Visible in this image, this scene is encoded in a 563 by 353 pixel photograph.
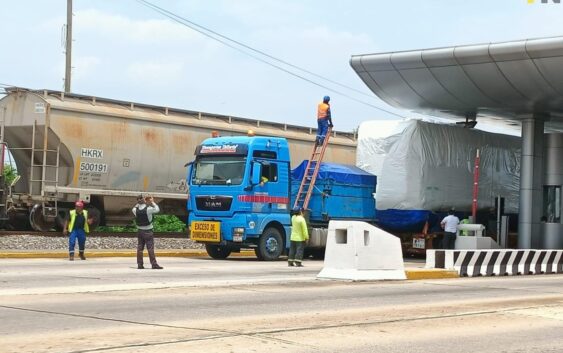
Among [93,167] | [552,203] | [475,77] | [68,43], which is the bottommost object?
[552,203]

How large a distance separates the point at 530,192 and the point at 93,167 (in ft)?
44.1

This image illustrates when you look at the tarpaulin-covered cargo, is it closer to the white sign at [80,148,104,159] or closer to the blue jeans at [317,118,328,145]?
the blue jeans at [317,118,328,145]

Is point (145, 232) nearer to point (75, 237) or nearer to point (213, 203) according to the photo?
point (75, 237)

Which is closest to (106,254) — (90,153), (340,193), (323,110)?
(90,153)

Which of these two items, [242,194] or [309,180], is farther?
[309,180]

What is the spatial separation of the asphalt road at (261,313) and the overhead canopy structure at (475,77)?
6.81 meters

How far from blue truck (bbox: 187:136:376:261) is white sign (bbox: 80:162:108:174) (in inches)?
180

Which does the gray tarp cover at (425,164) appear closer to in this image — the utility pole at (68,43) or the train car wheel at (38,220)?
the train car wheel at (38,220)

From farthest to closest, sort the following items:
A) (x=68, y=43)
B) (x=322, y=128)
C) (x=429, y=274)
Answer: (x=68, y=43) < (x=322, y=128) < (x=429, y=274)

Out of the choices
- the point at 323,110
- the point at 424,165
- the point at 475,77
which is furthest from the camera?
the point at 424,165

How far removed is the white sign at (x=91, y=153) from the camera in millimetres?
25519

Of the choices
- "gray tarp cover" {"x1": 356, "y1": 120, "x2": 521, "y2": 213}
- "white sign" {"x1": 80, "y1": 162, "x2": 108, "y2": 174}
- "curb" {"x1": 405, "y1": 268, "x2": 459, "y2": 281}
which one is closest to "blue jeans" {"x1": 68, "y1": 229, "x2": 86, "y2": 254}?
"white sign" {"x1": 80, "y1": 162, "x2": 108, "y2": 174}

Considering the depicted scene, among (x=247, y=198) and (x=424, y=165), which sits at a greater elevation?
→ (x=424, y=165)

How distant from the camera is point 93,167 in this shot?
84.8ft
